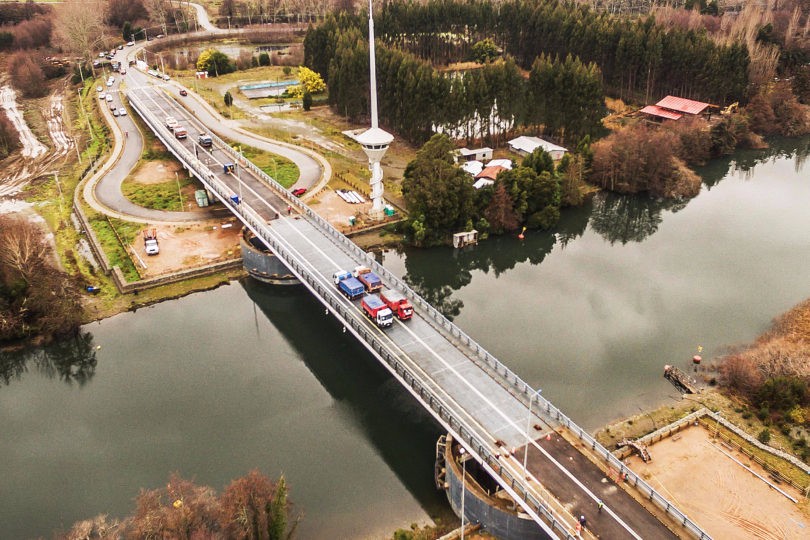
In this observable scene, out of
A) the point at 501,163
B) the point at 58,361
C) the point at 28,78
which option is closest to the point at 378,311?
the point at 58,361

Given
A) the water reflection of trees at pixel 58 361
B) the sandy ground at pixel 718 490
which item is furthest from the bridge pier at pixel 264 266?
the sandy ground at pixel 718 490

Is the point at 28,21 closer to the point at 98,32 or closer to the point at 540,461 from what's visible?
the point at 98,32

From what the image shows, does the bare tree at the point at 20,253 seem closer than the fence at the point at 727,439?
No

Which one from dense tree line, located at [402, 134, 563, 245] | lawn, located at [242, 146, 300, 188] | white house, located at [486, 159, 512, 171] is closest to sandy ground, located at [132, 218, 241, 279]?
lawn, located at [242, 146, 300, 188]

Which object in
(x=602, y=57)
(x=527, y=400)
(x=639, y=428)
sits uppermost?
(x=602, y=57)

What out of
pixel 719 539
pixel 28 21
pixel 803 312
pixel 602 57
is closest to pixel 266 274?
pixel 719 539

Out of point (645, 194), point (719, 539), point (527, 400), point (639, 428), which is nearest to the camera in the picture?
point (719, 539)

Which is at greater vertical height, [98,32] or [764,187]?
[98,32]

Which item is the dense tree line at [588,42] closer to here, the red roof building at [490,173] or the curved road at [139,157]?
the curved road at [139,157]

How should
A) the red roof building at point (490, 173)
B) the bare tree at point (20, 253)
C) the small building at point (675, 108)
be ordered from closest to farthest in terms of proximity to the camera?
the bare tree at point (20, 253)
the red roof building at point (490, 173)
the small building at point (675, 108)
